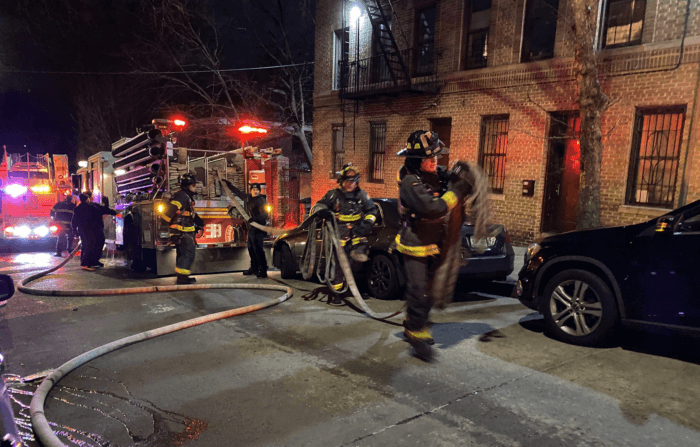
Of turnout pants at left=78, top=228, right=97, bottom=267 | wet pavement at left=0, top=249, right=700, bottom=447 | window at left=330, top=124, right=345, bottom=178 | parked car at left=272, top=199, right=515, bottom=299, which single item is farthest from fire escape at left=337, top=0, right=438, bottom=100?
wet pavement at left=0, top=249, right=700, bottom=447

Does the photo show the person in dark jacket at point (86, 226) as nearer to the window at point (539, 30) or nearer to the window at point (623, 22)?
the window at point (539, 30)

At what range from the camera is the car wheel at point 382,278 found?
6.38 meters

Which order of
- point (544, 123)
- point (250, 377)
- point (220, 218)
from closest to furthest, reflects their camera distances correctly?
point (250, 377)
point (220, 218)
point (544, 123)

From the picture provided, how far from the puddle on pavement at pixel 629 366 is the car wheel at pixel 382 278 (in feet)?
5.60

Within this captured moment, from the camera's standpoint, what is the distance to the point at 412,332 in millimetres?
4258

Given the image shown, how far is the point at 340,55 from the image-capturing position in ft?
53.8

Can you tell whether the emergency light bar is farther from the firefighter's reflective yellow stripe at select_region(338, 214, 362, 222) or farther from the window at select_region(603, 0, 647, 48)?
the window at select_region(603, 0, 647, 48)

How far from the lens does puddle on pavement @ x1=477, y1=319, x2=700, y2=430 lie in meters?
3.32

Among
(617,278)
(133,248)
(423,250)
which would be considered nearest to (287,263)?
(133,248)

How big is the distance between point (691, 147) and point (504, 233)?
5.37m

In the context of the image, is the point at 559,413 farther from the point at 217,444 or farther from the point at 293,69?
the point at 293,69

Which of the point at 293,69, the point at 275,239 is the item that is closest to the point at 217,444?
the point at 275,239

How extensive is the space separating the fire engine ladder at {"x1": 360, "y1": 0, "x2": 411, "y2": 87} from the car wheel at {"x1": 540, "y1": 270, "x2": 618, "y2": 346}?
975 cm

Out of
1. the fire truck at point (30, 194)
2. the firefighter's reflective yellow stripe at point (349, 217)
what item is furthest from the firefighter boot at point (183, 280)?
the fire truck at point (30, 194)
